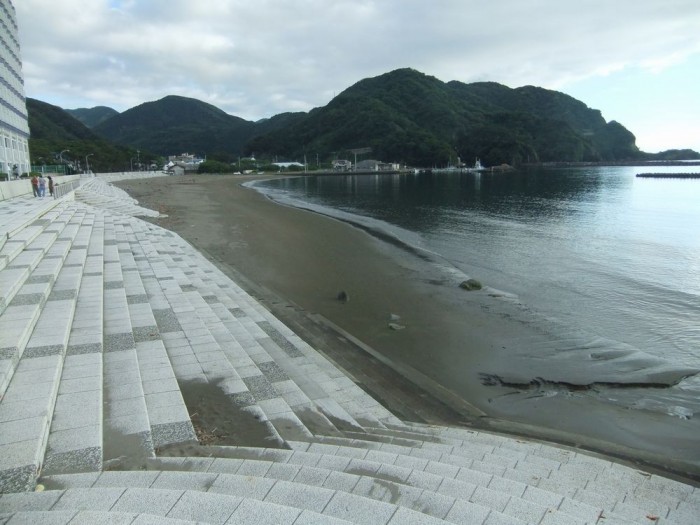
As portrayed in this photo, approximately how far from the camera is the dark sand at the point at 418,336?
20.8 ft

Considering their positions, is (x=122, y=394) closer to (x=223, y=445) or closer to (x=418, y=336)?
(x=223, y=445)

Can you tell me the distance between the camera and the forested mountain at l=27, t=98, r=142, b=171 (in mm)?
86619

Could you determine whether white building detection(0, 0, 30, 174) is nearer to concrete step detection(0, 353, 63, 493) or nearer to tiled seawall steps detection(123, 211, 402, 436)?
tiled seawall steps detection(123, 211, 402, 436)

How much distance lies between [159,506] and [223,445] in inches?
60.1

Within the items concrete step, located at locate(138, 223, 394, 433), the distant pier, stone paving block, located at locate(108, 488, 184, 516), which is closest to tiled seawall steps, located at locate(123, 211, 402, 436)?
concrete step, located at locate(138, 223, 394, 433)

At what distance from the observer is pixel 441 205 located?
45531mm

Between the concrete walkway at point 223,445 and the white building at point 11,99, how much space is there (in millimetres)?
53820

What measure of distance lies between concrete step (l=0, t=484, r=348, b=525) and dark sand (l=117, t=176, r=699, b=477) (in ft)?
12.6

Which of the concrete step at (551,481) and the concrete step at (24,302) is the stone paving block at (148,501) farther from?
the concrete step at (24,302)

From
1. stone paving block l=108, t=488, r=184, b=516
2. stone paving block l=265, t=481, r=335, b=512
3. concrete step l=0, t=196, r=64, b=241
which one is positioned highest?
concrete step l=0, t=196, r=64, b=241

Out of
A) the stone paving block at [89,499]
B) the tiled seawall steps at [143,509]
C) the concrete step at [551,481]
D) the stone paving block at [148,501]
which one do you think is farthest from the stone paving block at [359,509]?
the stone paving block at [89,499]

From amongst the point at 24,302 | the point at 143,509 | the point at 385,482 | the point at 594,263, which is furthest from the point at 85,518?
the point at 594,263

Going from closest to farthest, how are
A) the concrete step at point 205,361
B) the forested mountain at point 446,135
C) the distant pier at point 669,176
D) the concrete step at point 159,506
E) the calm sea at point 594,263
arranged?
the concrete step at point 159,506, the concrete step at point 205,361, the calm sea at point 594,263, the distant pier at point 669,176, the forested mountain at point 446,135

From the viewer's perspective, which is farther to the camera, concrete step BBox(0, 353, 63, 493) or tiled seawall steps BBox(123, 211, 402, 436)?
tiled seawall steps BBox(123, 211, 402, 436)
